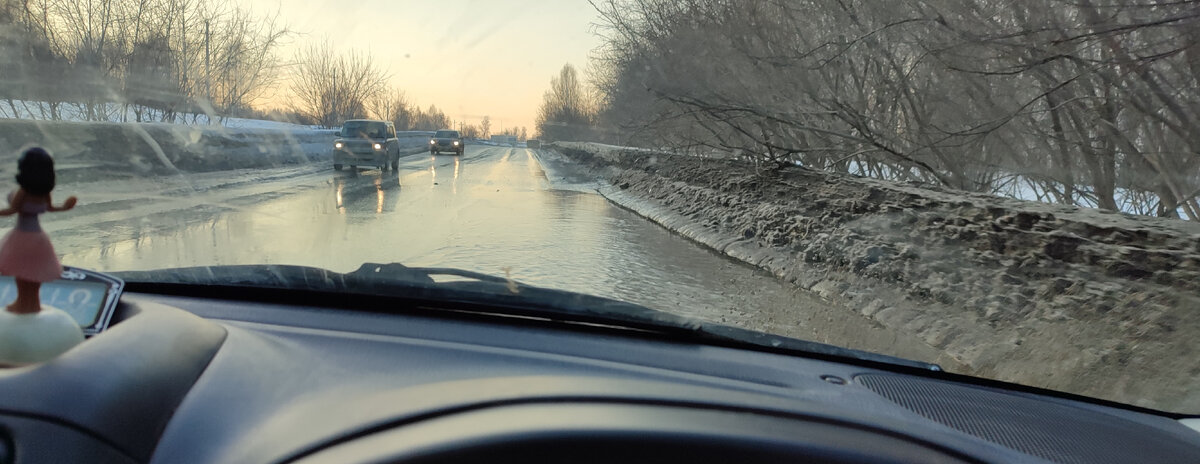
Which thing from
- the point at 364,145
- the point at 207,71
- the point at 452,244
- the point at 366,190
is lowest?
the point at 366,190

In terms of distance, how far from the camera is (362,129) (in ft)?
70.7

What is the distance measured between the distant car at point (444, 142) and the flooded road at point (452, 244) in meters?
28.1

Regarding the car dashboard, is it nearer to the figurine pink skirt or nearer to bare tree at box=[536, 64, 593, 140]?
the figurine pink skirt

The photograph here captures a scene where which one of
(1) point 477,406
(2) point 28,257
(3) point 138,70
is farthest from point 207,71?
(1) point 477,406

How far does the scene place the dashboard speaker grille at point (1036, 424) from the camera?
189 cm

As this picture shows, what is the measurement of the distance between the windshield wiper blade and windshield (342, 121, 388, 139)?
19499mm

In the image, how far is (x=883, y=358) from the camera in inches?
108

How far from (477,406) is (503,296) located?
3.19 feet

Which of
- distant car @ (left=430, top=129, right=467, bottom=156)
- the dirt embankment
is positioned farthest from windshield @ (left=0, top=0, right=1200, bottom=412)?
distant car @ (left=430, top=129, right=467, bottom=156)

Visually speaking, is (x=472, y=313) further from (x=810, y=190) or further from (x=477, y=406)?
(x=810, y=190)

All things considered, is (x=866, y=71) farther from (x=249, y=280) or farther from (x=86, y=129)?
(x=86, y=129)

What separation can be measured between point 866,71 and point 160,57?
15.9 meters

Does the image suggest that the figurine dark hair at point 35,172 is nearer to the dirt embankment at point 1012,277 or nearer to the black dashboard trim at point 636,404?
the black dashboard trim at point 636,404

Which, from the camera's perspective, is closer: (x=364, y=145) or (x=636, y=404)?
(x=636, y=404)
